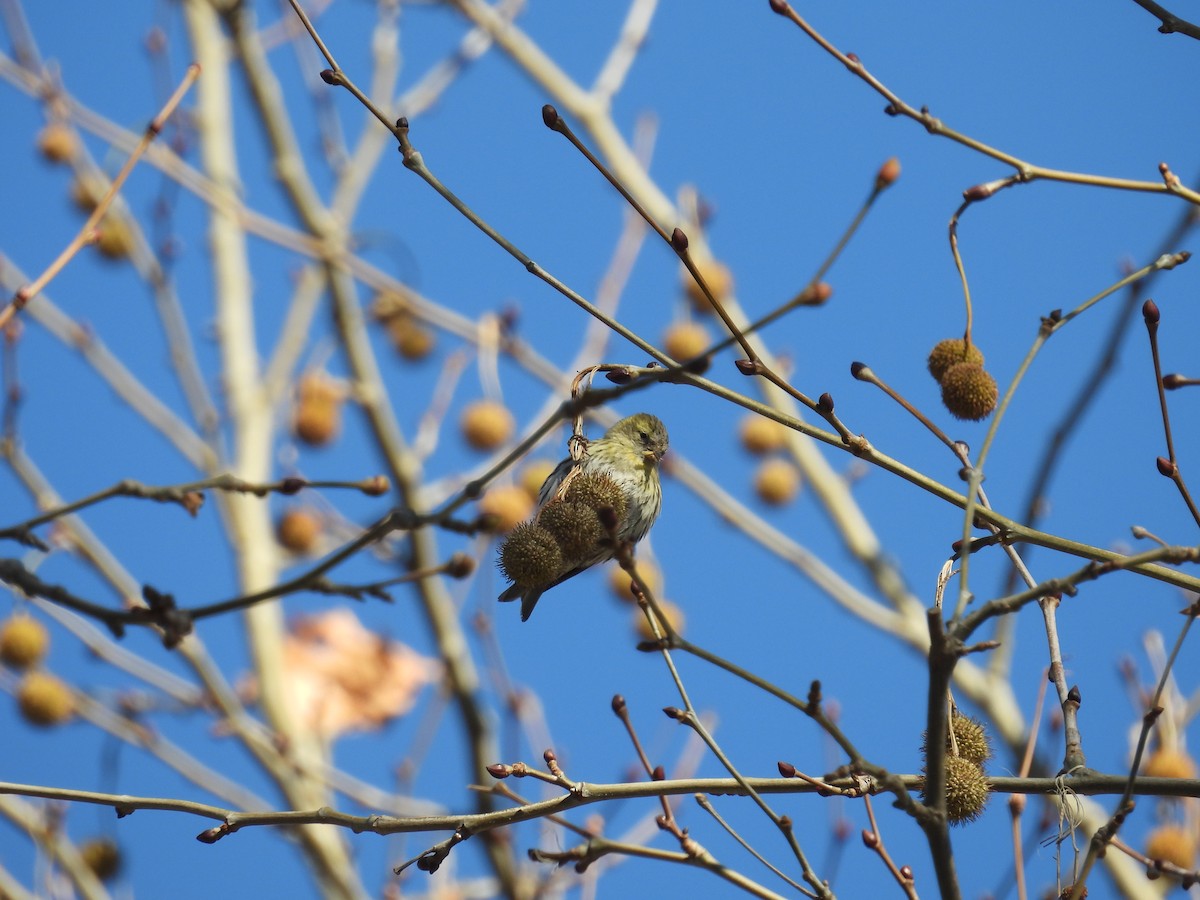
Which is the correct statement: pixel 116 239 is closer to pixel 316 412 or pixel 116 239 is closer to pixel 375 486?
pixel 316 412

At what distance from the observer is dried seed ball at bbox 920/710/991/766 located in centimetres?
268

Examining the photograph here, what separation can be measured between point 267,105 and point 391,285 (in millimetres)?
1972

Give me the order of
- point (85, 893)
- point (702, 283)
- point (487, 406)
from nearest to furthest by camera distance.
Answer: point (702, 283) < point (85, 893) < point (487, 406)

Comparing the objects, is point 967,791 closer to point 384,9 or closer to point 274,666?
point 274,666

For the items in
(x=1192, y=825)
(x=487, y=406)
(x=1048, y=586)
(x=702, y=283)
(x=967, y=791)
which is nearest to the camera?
(x=1048, y=586)

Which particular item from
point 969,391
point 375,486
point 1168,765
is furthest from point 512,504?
point 375,486

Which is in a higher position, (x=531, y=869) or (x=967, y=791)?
(x=531, y=869)

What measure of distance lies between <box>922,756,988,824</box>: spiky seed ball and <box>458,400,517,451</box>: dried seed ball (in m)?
5.76

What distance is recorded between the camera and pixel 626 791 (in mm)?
2559

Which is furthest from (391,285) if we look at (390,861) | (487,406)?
(390,861)

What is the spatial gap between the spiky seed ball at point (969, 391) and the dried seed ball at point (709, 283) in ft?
Result: 16.4

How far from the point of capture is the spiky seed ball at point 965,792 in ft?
8.14

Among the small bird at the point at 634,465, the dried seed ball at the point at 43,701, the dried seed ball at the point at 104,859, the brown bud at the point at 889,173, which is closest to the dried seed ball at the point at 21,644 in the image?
the dried seed ball at the point at 43,701

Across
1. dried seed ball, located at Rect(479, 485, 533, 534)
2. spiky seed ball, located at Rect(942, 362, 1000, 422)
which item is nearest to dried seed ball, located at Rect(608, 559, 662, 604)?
dried seed ball, located at Rect(479, 485, 533, 534)
